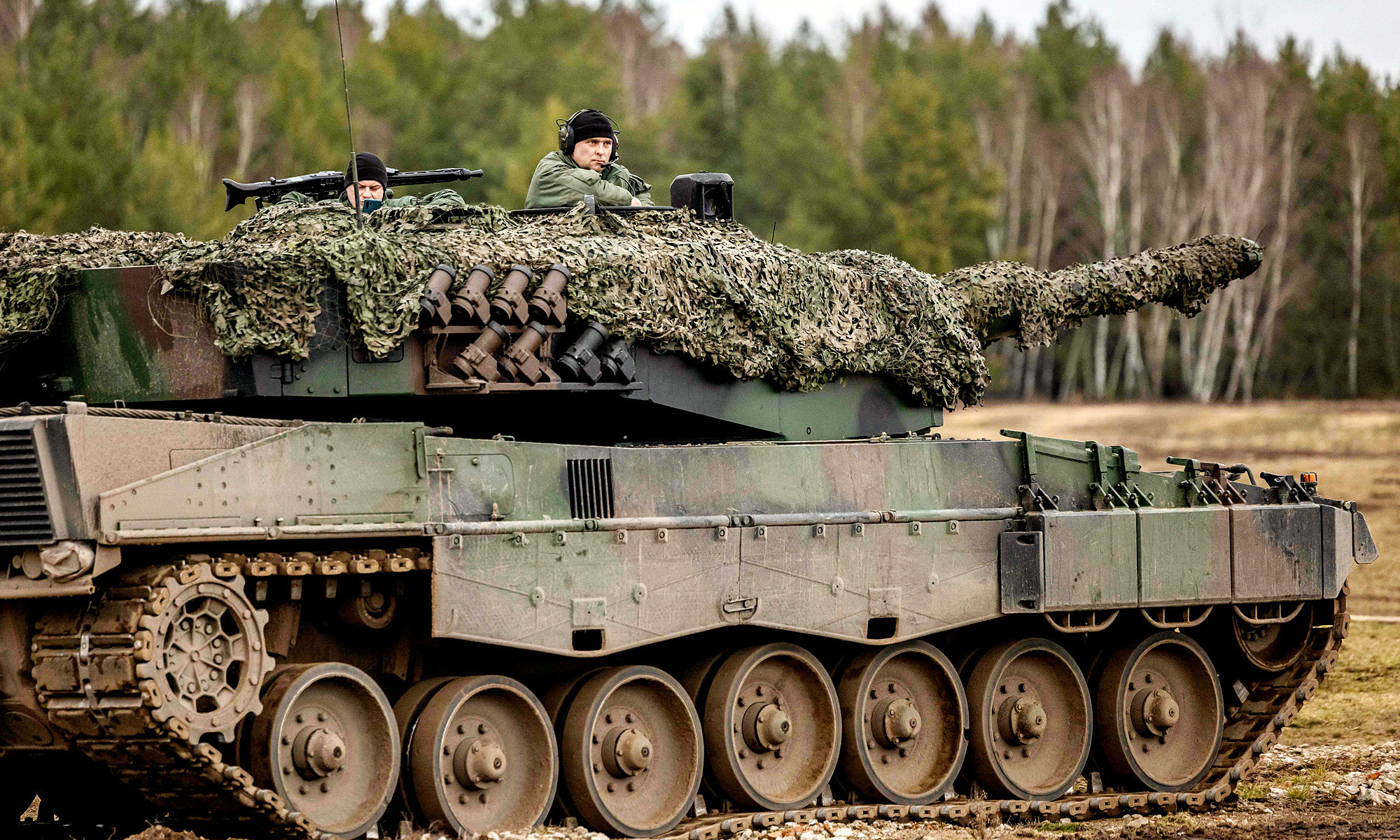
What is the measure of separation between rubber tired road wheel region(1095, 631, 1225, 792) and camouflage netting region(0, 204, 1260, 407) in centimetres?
230

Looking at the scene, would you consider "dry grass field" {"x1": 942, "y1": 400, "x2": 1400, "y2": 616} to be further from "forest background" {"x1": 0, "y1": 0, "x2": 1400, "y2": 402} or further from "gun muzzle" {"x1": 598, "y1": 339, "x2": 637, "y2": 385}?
"gun muzzle" {"x1": 598, "y1": 339, "x2": 637, "y2": 385}

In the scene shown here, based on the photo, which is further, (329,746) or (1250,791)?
(1250,791)

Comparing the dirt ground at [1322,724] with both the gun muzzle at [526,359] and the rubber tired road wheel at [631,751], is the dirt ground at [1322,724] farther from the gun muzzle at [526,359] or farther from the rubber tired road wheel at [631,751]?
the gun muzzle at [526,359]

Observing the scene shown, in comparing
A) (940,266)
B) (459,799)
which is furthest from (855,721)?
(940,266)

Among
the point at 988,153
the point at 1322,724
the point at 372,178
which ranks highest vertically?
the point at 988,153

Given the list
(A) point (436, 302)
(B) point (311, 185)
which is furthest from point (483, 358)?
(B) point (311, 185)

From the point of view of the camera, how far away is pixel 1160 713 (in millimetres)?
13852

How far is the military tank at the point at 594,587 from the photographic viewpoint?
954 cm

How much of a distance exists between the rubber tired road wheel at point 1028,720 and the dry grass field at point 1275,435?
41.2ft

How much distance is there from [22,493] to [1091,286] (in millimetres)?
8387

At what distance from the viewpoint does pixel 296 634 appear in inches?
420

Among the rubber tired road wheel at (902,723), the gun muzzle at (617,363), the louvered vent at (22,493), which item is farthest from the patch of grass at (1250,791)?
the louvered vent at (22,493)

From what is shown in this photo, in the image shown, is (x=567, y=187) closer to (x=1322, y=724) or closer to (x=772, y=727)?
(x=772, y=727)

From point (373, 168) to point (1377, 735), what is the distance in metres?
9.30
